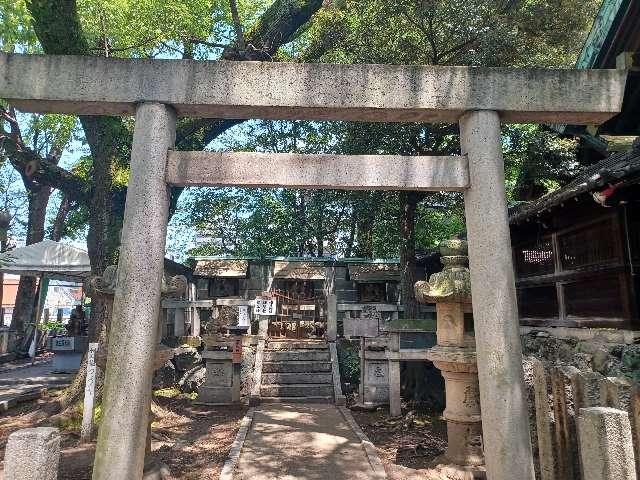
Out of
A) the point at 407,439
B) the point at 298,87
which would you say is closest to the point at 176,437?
the point at 407,439

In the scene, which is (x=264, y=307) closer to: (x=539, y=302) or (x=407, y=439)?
(x=407, y=439)

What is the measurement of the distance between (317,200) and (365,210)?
5.29 metres

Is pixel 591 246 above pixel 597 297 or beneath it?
above

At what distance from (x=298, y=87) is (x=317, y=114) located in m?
0.34

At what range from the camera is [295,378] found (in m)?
11.2

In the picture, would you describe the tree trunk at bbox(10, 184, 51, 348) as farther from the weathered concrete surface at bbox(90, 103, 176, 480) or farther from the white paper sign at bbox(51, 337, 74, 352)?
the weathered concrete surface at bbox(90, 103, 176, 480)

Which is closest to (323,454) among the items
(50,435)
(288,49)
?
(50,435)

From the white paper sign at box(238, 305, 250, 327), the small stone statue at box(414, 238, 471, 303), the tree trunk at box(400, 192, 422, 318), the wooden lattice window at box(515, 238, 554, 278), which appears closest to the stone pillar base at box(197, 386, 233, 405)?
the white paper sign at box(238, 305, 250, 327)

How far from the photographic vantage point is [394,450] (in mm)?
7023

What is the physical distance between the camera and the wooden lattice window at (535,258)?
29.0 ft

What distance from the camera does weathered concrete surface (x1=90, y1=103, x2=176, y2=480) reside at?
3863 mm

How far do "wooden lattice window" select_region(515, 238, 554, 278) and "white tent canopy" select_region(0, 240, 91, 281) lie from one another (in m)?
11.8

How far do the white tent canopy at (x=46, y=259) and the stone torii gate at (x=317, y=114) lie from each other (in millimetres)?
10127

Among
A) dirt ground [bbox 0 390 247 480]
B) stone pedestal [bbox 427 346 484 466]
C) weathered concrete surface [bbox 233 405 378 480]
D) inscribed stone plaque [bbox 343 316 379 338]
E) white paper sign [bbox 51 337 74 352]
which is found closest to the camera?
stone pedestal [bbox 427 346 484 466]
